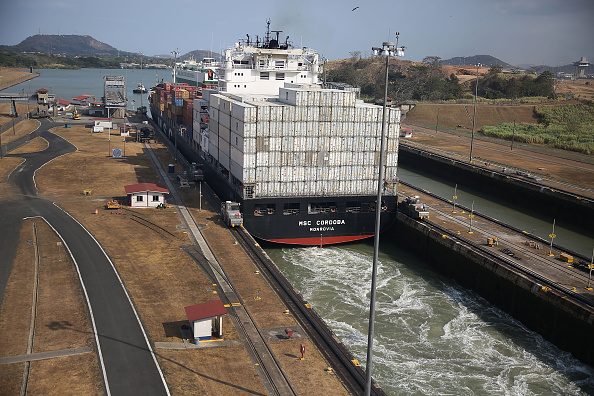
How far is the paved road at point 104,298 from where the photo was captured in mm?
23984

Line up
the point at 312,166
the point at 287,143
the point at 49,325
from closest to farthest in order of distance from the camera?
the point at 49,325
the point at 287,143
the point at 312,166

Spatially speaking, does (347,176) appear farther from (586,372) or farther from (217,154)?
(586,372)

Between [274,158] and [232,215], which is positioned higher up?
[274,158]

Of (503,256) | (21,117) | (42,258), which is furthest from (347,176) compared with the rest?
(21,117)

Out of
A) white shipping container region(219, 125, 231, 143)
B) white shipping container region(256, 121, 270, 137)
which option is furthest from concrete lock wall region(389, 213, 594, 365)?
white shipping container region(219, 125, 231, 143)

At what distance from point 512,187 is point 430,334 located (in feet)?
129

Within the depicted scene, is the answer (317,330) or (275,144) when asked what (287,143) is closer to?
(275,144)

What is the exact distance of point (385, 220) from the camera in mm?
49688

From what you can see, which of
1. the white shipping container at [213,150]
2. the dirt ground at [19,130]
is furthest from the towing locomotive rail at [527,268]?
the dirt ground at [19,130]

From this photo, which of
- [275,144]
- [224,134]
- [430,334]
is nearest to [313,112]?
[275,144]

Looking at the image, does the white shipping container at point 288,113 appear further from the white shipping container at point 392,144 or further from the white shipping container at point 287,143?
the white shipping container at point 392,144

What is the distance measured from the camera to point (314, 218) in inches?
1869

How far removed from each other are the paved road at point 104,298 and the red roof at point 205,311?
246 centimetres

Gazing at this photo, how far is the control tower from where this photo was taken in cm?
12800
